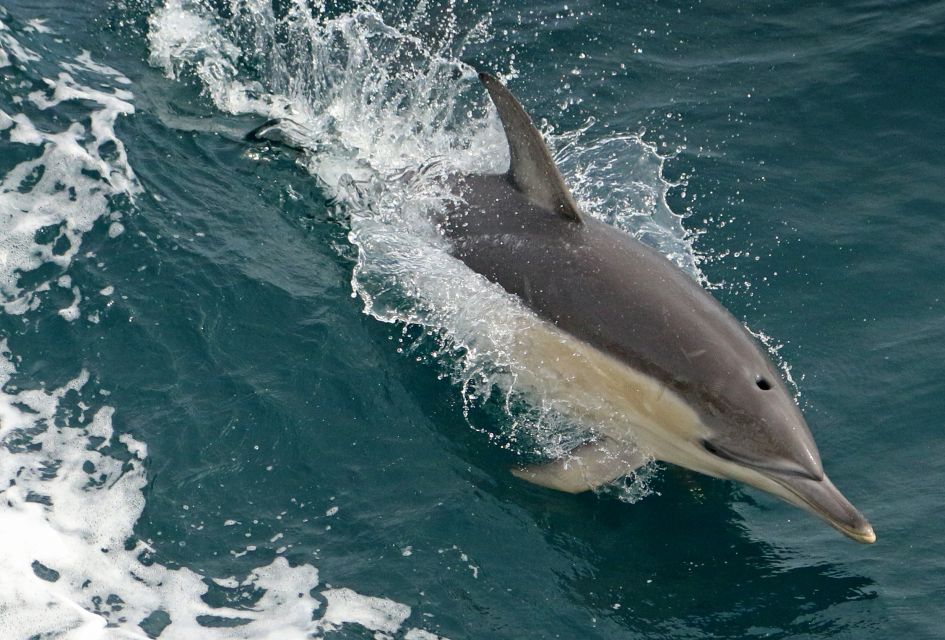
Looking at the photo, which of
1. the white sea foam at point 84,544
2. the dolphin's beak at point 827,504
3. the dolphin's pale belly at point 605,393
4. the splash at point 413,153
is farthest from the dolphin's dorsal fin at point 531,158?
the white sea foam at point 84,544

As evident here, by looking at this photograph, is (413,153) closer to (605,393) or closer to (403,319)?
(403,319)

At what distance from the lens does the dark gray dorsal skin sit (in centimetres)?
585

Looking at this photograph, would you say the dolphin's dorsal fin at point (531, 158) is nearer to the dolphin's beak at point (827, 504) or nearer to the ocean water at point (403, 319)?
the ocean water at point (403, 319)

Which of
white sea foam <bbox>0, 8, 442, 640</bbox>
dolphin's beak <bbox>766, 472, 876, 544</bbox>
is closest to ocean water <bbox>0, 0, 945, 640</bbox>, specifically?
white sea foam <bbox>0, 8, 442, 640</bbox>

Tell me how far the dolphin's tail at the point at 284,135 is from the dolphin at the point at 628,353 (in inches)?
95.6

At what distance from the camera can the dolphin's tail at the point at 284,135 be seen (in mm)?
8945

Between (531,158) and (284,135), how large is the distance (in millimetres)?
3112

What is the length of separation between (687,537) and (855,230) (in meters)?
3.59

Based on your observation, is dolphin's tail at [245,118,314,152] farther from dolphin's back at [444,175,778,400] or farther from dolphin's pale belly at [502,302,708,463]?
dolphin's pale belly at [502,302,708,463]

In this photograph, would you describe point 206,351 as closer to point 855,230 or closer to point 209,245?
point 209,245

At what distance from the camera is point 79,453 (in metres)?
6.34

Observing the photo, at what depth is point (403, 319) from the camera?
24.2 feet

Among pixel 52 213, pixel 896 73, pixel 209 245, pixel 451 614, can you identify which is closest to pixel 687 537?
pixel 451 614

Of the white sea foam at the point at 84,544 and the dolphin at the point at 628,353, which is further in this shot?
the dolphin at the point at 628,353
